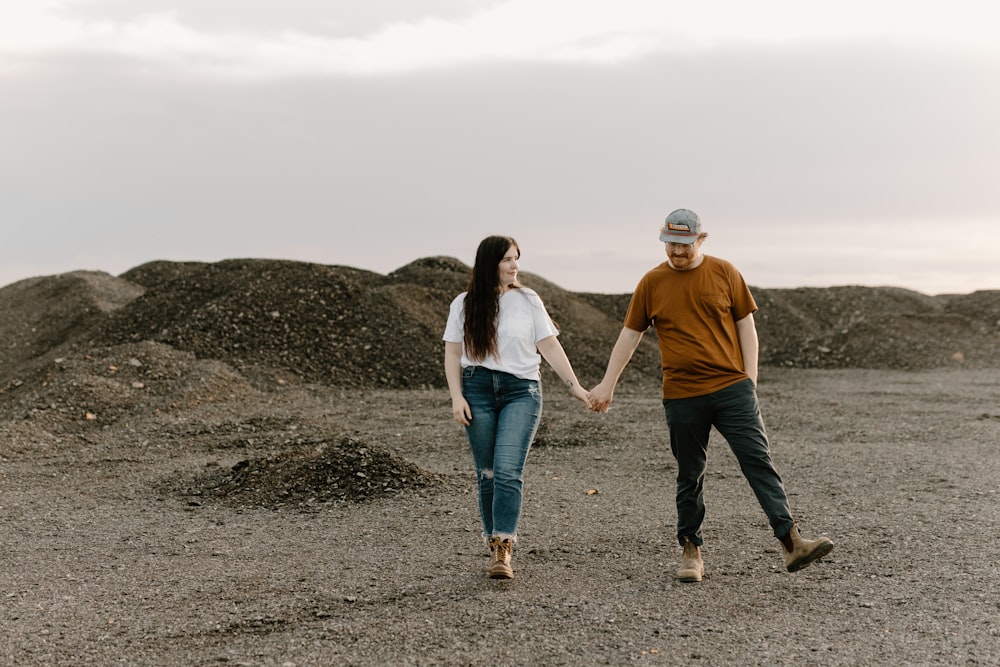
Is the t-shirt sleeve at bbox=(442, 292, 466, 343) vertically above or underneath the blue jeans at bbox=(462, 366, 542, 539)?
above

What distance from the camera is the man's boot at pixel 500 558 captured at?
5.74 metres

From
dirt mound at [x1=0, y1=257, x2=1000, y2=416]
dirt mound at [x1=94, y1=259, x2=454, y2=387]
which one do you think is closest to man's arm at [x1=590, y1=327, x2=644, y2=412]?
dirt mound at [x1=0, y1=257, x2=1000, y2=416]

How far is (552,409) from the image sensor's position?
14.9m

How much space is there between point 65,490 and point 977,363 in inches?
760

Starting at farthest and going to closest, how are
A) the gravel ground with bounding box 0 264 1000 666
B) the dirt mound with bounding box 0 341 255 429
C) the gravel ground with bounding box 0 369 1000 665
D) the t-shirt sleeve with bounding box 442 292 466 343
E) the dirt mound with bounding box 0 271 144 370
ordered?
the dirt mound with bounding box 0 271 144 370 → the dirt mound with bounding box 0 341 255 429 → the t-shirt sleeve with bounding box 442 292 466 343 → the gravel ground with bounding box 0 264 1000 666 → the gravel ground with bounding box 0 369 1000 665

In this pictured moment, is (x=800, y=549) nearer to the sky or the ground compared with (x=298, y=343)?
nearer to the ground

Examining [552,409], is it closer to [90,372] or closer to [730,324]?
[90,372]

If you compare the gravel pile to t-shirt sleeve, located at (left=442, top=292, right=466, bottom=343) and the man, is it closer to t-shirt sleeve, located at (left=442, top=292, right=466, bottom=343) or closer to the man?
t-shirt sleeve, located at (left=442, top=292, right=466, bottom=343)

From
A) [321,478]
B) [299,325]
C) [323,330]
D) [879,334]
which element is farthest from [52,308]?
[879,334]

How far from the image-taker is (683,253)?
539 centimetres

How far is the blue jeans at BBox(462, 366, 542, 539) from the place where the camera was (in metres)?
5.56

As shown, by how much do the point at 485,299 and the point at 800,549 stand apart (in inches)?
85.0

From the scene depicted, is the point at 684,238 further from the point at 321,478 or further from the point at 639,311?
the point at 321,478

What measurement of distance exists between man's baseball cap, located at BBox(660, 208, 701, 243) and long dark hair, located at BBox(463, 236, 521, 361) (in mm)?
845
